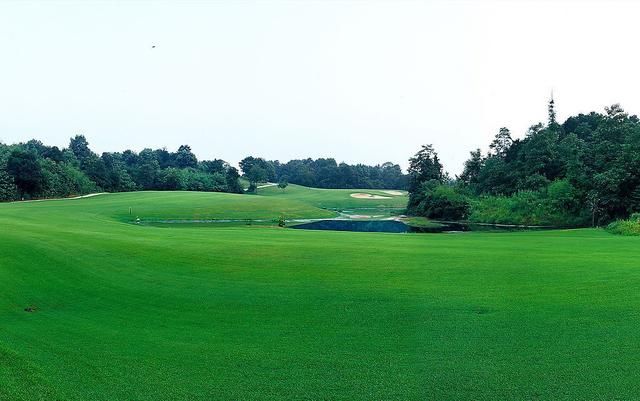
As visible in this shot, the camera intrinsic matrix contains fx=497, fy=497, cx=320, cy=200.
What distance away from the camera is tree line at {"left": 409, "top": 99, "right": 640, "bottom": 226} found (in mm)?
54438

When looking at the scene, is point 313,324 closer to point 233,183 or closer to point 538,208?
→ point 538,208

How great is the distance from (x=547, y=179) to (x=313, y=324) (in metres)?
76.8

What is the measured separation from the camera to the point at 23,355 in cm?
967

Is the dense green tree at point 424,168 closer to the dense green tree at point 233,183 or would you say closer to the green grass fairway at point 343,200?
the green grass fairway at point 343,200


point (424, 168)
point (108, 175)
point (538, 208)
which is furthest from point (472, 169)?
point (108, 175)

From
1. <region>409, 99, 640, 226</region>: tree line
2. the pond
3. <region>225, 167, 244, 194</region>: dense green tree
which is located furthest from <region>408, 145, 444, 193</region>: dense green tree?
<region>225, 167, 244, 194</region>: dense green tree

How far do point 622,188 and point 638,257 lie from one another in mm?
38993

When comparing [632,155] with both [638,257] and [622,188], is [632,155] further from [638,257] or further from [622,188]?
[638,257]

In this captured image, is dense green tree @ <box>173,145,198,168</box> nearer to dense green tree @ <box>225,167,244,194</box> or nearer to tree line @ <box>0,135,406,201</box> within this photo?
tree line @ <box>0,135,406,201</box>

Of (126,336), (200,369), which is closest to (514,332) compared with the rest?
(200,369)

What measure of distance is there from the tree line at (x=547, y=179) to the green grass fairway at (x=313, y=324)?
3820 centimetres

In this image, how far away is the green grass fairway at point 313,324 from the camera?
28.2 feet

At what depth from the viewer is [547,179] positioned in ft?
260

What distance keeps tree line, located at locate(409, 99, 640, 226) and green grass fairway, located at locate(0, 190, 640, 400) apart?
38196 millimetres
